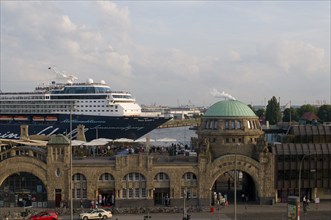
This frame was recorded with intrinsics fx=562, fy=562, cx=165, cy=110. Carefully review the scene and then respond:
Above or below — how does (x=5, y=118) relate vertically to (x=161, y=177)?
above

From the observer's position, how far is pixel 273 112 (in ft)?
629

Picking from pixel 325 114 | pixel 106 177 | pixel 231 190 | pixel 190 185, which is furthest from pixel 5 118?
pixel 325 114

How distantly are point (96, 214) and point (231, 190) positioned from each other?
23057 millimetres

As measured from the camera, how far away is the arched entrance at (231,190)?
64.8 meters

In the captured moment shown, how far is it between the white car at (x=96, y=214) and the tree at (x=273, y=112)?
139533mm

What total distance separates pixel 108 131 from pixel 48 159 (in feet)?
226

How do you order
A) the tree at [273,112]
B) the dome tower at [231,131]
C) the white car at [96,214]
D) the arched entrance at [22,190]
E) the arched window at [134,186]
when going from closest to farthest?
the white car at [96,214] → the arched entrance at [22,190] → the arched window at [134,186] → the dome tower at [231,131] → the tree at [273,112]

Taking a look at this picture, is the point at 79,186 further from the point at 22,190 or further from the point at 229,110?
the point at 229,110

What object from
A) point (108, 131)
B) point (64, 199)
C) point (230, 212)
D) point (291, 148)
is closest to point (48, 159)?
point (64, 199)

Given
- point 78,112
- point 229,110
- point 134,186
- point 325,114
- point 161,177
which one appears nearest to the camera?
point 134,186

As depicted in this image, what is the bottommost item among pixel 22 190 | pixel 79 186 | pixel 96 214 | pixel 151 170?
pixel 96 214

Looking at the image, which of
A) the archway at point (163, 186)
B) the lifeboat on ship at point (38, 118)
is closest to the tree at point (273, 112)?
the lifeboat on ship at point (38, 118)

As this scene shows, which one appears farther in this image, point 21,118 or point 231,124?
point 21,118

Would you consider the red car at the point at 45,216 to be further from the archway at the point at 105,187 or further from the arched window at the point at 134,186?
the arched window at the point at 134,186
